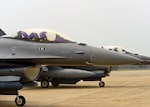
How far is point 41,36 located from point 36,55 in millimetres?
603

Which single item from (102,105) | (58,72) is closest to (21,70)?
(102,105)

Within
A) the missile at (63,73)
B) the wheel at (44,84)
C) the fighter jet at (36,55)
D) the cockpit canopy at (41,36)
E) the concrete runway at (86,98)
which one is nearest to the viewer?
the fighter jet at (36,55)

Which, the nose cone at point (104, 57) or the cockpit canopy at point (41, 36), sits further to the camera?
the cockpit canopy at point (41, 36)

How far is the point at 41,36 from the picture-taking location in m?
8.49

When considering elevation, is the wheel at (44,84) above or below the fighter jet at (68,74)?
below

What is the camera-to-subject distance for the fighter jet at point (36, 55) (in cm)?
782

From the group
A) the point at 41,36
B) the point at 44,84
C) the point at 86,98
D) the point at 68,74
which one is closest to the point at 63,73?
the point at 68,74

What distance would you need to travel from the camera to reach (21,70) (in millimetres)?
7805

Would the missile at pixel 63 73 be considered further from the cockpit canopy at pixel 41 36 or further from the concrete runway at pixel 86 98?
the cockpit canopy at pixel 41 36

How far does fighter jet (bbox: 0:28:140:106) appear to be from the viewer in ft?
25.7

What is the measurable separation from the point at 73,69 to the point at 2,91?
836cm

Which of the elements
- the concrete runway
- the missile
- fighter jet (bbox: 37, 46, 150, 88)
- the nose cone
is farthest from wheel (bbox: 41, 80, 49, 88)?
the nose cone

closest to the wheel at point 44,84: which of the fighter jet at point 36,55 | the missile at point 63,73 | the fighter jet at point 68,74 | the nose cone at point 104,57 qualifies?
the fighter jet at point 68,74

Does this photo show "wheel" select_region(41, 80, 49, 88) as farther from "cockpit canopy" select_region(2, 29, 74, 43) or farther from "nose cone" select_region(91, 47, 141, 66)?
"nose cone" select_region(91, 47, 141, 66)
